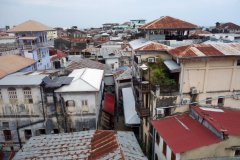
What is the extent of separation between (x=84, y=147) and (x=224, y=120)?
36.0 ft

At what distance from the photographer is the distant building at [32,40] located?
28047mm

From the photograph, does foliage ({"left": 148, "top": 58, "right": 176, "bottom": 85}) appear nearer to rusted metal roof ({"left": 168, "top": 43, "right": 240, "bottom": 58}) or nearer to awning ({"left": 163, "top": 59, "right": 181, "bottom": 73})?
awning ({"left": 163, "top": 59, "right": 181, "bottom": 73})

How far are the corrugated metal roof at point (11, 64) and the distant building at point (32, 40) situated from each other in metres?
Result: 2.13

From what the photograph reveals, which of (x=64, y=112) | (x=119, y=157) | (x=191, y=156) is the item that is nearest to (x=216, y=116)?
(x=191, y=156)

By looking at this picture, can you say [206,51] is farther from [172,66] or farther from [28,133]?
[28,133]

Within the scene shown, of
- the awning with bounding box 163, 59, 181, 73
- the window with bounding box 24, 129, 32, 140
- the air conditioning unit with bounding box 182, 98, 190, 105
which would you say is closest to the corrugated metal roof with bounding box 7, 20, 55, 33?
the window with bounding box 24, 129, 32, 140

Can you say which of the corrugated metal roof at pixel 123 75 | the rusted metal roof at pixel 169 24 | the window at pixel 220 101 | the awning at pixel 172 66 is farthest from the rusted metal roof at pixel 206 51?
the corrugated metal roof at pixel 123 75

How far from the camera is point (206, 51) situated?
15219 millimetres

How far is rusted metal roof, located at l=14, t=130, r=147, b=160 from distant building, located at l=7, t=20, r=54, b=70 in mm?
17287

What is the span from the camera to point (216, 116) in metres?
14.2

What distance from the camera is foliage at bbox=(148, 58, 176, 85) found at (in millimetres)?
16247

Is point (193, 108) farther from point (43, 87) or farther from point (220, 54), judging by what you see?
point (43, 87)

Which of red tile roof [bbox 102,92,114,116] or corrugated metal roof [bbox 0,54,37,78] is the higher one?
corrugated metal roof [bbox 0,54,37,78]

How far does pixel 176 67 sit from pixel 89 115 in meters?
10.3
